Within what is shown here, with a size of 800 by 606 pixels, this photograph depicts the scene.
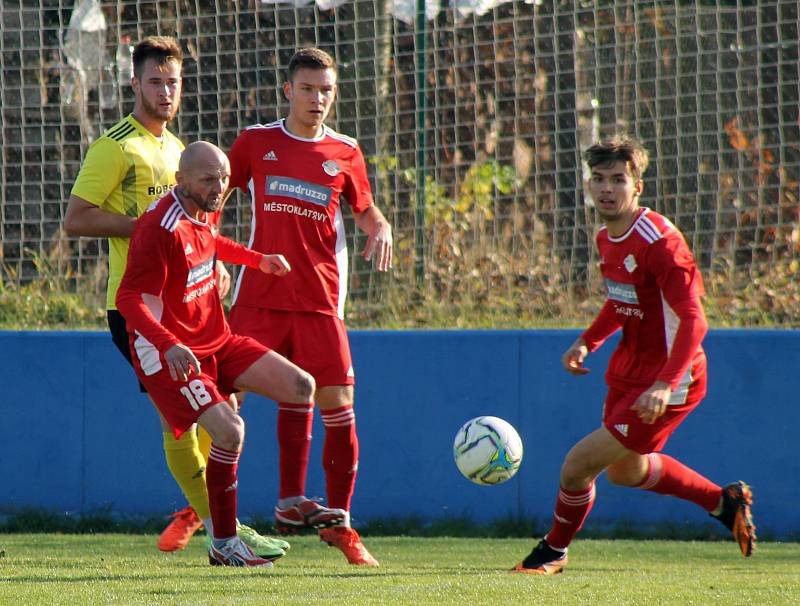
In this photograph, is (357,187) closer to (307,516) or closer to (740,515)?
(307,516)

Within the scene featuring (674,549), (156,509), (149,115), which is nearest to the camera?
(149,115)

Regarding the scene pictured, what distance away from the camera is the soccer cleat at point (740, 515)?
5.85 m

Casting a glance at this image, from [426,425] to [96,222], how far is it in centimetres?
287

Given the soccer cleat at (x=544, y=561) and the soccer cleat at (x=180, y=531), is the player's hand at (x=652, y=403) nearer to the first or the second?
the soccer cleat at (x=544, y=561)

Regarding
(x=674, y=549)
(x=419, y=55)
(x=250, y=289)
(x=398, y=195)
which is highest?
(x=419, y=55)

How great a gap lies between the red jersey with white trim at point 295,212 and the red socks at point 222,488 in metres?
0.96

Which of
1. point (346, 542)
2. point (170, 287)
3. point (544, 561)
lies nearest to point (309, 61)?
point (170, 287)

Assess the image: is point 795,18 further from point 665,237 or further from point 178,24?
point 178,24

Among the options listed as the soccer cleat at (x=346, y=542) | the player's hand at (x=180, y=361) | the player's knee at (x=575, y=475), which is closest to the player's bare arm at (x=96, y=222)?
the player's hand at (x=180, y=361)

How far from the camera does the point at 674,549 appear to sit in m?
6.86

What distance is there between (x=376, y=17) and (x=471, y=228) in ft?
5.10

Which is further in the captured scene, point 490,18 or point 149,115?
point 490,18

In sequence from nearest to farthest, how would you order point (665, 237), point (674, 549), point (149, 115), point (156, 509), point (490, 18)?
point (665, 237)
point (149, 115)
point (674, 549)
point (156, 509)
point (490, 18)

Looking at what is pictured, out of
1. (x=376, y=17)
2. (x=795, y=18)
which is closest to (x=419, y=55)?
(x=376, y=17)
